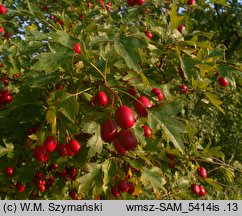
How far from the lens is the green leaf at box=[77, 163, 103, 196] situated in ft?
6.31

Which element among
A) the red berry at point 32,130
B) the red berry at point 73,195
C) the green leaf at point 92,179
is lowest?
the red berry at point 73,195

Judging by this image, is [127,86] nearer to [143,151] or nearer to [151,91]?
[151,91]

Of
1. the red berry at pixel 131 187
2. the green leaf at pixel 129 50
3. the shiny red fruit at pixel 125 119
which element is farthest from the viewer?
the red berry at pixel 131 187

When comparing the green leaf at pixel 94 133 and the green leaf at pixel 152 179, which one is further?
the green leaf at pixel 152 179

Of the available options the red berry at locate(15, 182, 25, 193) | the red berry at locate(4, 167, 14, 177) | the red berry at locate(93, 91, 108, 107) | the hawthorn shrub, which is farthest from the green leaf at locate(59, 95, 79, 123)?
the red berry at locate(15, 182, 25, 193)

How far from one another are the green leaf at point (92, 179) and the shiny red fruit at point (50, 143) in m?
0.26

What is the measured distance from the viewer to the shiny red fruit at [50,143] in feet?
5.77

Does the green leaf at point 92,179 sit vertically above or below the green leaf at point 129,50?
below

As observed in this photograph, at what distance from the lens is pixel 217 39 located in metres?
9.19

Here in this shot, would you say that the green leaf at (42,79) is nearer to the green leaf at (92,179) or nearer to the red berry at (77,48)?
the red berry at (77,48)

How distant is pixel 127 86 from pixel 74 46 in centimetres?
32

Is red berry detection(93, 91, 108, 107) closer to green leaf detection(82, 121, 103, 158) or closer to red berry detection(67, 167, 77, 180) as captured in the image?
green leaf detection(82, 121, 103, 158)

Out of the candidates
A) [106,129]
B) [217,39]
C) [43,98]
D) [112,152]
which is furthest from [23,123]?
[217,39]

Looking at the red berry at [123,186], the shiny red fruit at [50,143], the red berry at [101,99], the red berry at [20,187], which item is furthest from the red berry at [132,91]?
the red berry at [20,187]
